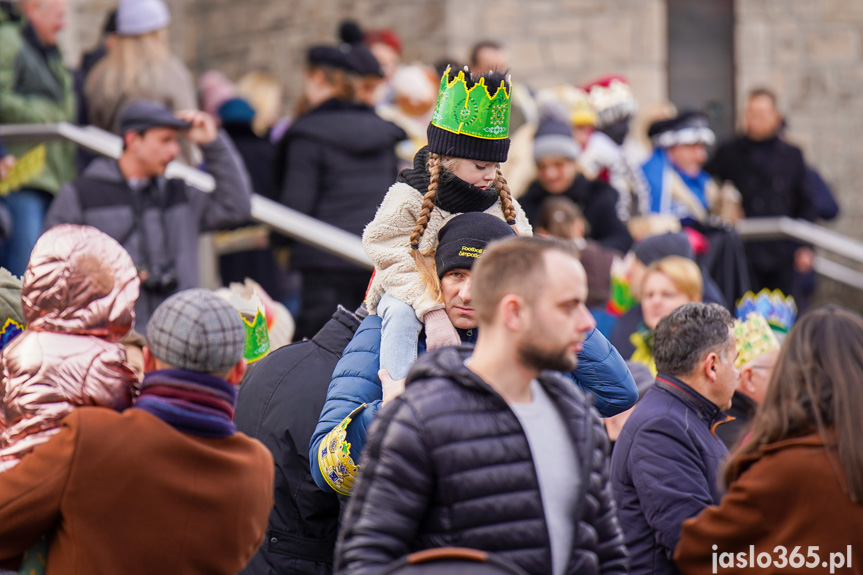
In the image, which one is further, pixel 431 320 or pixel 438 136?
pixel 438 136

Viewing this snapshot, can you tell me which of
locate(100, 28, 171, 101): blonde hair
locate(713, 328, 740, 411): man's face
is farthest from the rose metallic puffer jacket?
locate(100, 28, 171, 101): blonde hair

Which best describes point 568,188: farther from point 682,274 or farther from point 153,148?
point 153,148

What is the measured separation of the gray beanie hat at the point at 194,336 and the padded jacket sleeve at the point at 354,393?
0.46 meters

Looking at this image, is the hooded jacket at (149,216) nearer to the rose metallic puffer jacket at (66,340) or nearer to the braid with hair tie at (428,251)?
the braid with hair tie at (428,251)

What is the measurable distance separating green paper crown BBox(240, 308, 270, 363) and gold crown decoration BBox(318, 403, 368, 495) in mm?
1433

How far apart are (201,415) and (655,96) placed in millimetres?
8558

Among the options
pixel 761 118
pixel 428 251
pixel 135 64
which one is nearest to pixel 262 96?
pixel 135 64

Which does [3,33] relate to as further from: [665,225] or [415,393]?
[415,393]

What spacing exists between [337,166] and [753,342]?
2.95 meters

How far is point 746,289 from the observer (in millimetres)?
7871

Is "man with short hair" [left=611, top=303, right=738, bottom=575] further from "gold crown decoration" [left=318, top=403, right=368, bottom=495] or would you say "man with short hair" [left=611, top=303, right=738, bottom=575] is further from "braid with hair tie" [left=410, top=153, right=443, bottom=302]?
"gold crown decoration" [left=318, top=403, right=368, bottom=495]

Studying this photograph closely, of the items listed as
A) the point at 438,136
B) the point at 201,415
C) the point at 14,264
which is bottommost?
the point at 14,264

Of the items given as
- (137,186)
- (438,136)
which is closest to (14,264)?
(137,186)

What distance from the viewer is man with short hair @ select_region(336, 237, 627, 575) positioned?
278cm
